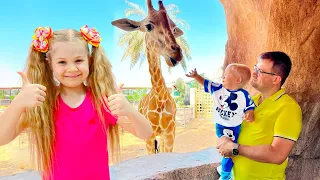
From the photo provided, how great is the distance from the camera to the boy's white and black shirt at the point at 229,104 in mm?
1080

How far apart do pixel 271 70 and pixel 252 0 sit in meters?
1.05

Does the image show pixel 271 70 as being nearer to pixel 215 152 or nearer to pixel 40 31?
pixel 40 31

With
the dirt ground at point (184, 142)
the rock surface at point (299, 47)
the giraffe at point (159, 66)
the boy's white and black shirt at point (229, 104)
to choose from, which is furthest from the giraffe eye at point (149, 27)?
the dirt ground at point (184, 142)

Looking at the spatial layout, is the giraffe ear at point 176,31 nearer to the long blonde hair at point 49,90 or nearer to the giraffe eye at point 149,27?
the giraffe eye at point 149,27

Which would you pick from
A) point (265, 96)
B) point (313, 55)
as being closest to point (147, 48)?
point (313, 55)

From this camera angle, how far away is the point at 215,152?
206 centimetres

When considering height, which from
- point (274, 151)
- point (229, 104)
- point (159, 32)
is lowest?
point (274, 151)

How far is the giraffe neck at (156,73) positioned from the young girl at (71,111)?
152cm

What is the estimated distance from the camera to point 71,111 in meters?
0.94

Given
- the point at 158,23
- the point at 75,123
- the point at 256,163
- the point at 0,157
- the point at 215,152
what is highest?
the point at 158,23

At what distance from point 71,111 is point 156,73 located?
1648mm

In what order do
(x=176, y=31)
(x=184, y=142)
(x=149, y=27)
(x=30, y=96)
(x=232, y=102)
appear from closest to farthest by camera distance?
1. (x=30, y=96)
2. (x=232, y=102)
3. (x=149, y=27)
4. (x=176, y=31)
5. (x=184, y=142)

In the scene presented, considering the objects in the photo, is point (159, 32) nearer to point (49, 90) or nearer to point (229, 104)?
point (229, 104)

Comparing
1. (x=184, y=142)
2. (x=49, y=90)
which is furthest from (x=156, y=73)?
(x=184, y=142)
